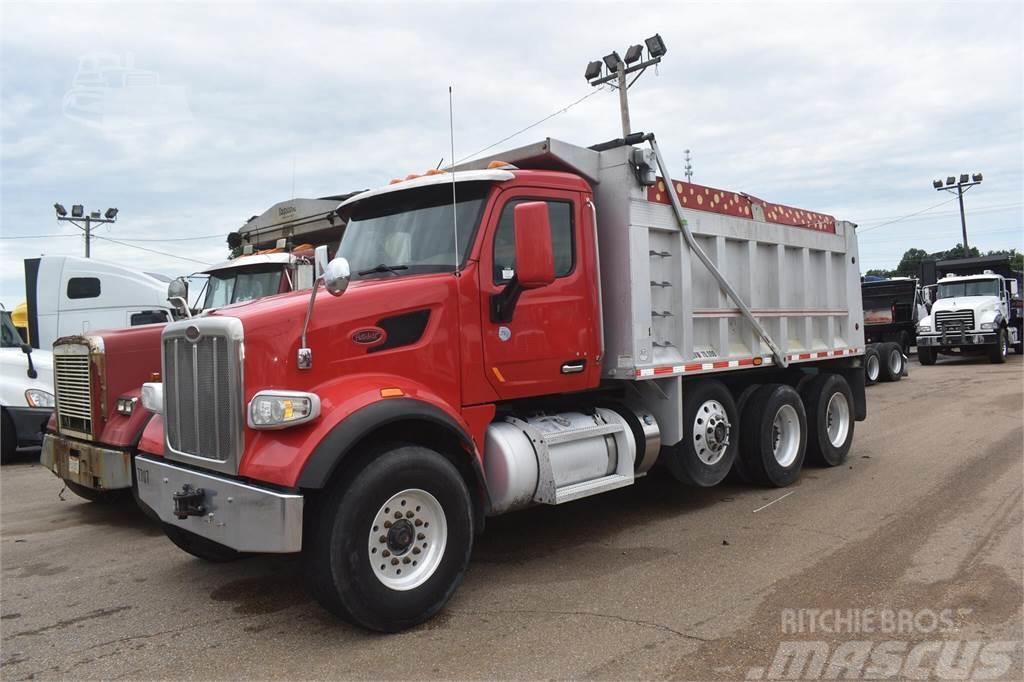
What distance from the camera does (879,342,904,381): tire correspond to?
1877 centimetres

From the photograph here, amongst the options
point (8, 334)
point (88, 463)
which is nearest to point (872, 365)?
A: point (88, 463)

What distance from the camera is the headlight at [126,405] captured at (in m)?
6.27

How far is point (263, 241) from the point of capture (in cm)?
1044

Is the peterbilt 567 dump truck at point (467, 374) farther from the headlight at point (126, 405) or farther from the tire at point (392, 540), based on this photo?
the headlight at point (126, 405)

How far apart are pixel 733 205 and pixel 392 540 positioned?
15.6 ft

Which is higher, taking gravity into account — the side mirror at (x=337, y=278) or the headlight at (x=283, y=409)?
the side mirror at (x=337, y=278)

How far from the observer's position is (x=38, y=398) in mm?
10203

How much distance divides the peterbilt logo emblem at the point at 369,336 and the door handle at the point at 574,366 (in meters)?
1.54

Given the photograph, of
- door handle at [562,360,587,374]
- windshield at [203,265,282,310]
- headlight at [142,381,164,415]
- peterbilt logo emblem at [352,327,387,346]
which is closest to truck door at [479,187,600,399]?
door handle at [562,360,587,374]

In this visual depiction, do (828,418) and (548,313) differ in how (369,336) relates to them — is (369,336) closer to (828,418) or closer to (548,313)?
(548,313)

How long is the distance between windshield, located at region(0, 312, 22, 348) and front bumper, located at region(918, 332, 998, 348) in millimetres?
23525

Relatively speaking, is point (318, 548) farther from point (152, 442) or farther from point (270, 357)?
point (152, 442)

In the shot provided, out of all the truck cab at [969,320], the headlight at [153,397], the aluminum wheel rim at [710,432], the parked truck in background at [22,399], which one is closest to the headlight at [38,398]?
the parked truck in background at [22,399]

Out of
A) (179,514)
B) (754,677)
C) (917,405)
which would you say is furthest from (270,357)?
(917,405)
